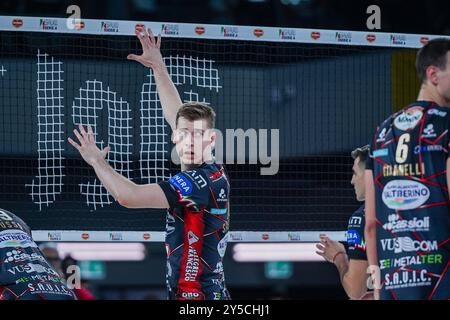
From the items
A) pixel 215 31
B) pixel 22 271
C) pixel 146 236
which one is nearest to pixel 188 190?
pixel 22 271

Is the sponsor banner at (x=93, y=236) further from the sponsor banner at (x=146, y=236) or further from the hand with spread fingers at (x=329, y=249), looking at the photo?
the hand with spread fingers at (x=329, y=249)

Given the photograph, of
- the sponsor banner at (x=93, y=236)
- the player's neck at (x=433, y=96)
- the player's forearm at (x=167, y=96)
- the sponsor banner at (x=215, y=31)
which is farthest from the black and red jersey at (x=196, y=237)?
the sponsor banner at (x=215, y=31)

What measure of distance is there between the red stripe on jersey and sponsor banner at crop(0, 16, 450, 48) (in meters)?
2.75

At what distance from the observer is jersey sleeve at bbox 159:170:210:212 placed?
6.52 meters

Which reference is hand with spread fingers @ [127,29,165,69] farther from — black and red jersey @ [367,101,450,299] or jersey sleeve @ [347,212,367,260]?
black and red jersey @ [367,101,450,299]

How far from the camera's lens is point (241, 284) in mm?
18797

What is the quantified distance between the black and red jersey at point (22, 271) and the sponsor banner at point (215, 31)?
2886mm

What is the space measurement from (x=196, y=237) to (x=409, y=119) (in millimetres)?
1956

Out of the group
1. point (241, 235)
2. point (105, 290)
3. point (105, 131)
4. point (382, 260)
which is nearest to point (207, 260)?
point (382, 260)

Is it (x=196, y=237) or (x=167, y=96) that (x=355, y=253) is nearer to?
(x=196, y=237)

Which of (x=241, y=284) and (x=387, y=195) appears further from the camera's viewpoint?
(x=241, y=284)

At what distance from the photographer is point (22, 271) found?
6.12 meters
